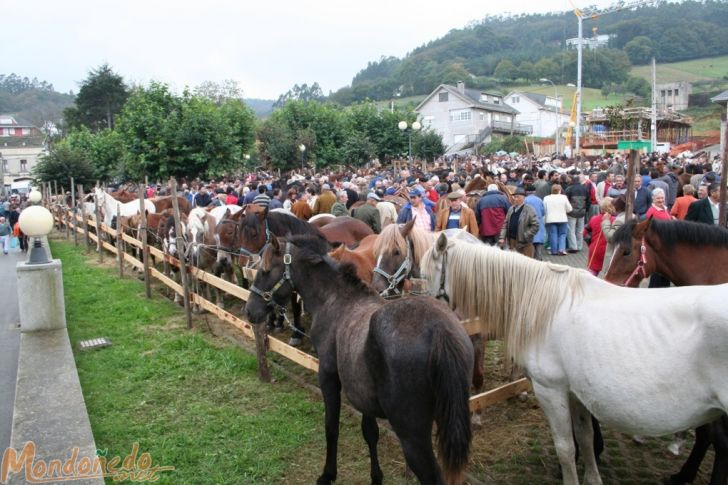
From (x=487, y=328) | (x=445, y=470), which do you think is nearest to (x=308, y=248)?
(x=487, y=328)

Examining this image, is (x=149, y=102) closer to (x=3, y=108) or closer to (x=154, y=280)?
(x=154, y=280)

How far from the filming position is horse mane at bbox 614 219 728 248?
4945 millimetres

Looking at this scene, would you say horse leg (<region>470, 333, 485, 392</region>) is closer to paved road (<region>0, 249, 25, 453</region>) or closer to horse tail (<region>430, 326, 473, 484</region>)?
horse tail (<region>430, 326, 473, 484</region>)

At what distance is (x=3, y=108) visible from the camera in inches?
5940

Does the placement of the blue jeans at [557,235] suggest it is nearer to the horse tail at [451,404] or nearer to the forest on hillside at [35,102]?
the horse tail at [451,404]

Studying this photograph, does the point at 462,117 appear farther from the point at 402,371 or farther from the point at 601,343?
the point at 402,371

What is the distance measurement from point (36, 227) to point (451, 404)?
7.60m

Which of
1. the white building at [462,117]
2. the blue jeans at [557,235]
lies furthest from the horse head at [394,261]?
the white building at [462,117]

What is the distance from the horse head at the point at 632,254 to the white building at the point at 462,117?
68.3m

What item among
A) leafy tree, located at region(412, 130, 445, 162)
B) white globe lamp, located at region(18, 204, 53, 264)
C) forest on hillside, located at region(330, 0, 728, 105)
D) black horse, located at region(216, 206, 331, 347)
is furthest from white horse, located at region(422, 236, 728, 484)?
forest on hillside, located at region(330, 0, 728, 105)

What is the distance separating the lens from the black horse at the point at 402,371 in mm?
3266

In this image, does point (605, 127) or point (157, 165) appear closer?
point (157, 165)

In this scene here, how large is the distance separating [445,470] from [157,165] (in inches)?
987

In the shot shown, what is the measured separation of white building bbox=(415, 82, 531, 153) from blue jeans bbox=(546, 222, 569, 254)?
59198mm
